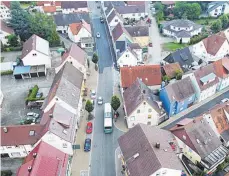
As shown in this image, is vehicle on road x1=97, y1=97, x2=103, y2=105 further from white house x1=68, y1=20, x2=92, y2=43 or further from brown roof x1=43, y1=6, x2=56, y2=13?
brown roof x1=43, y1=6, x2=56, y2=13

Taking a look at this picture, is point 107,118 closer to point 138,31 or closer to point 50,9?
point 138,31

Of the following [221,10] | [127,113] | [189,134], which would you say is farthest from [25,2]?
[189,134]

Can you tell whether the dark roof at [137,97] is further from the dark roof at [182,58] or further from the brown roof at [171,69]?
the dark roof at [182,58]

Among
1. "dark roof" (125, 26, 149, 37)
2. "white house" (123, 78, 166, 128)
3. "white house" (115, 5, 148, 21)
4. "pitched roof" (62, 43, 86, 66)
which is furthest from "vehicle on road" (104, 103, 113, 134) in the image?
"white house" (115, 5, 148, 21)

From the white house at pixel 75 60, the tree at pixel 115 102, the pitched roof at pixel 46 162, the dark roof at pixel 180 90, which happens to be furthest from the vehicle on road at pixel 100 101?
the pitched roof at pixel 46 162

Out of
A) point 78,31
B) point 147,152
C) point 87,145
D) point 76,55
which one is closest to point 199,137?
point 147,152

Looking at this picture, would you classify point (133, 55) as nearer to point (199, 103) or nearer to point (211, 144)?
point (199, 103)
